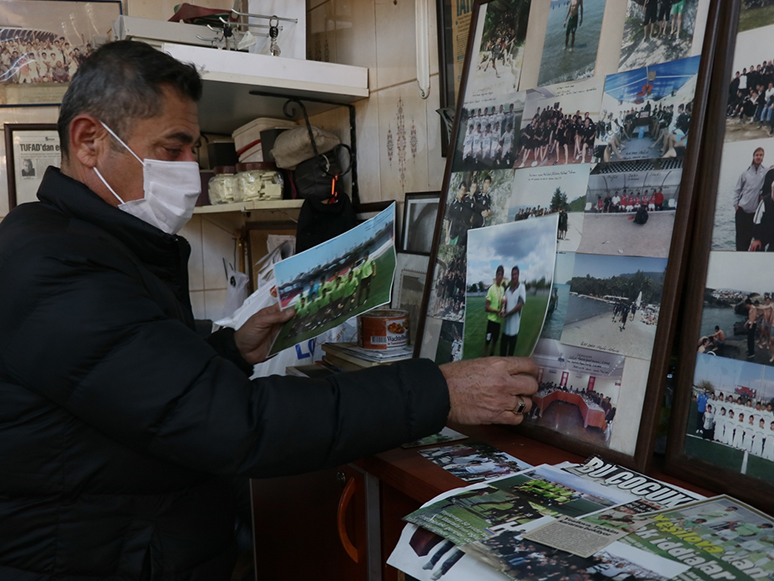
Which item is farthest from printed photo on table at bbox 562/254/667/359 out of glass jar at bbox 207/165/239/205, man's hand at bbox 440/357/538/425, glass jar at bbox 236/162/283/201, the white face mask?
glass jar at bbox 207/165/239/205

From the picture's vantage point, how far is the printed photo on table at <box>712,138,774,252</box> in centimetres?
77

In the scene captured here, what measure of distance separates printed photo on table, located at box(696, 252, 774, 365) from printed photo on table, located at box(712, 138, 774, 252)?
0.06ft

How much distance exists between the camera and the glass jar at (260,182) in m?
1.95

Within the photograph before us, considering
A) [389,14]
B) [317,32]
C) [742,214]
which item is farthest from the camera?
[317,32]

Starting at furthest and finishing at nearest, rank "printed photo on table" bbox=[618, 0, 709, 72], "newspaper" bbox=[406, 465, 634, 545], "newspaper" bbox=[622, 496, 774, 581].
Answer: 1. "printed photo on table" bbox=[618, 0, 709, 72]
2. "newspaper" bbox=[406, 465, 634, 545]
3. "newspaper" bbox=[622, 496, 774, 581]

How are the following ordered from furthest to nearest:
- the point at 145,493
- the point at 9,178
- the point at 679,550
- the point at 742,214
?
the point at 9,178, the point at 145,493, the point at 742,214, the point at 679,550

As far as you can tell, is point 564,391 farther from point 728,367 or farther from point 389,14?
point 389,14

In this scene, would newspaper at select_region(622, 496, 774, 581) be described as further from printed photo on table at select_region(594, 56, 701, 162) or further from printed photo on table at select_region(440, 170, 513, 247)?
printed photo on table at select_region(440, 170, 513, 247)

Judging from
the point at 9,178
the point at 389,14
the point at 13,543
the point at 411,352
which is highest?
the point at 389,14

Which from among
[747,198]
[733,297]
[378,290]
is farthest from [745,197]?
[378,290]

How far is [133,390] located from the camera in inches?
30.3

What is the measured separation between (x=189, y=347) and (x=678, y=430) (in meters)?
0.65

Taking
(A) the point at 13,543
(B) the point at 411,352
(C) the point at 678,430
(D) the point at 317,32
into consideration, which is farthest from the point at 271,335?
Answer: (D) the point at 317,32

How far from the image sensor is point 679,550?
2.07 feet
